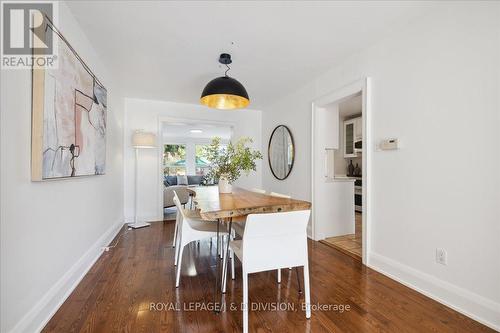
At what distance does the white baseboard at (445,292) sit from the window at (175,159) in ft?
28.0

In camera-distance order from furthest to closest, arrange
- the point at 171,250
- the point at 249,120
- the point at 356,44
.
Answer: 1. the point at 249,120
2. the point at 171,250
3. the point at 356,44

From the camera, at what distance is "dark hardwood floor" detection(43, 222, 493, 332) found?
154cm

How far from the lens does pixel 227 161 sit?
2.50 meters

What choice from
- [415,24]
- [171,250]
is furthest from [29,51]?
[415,24]

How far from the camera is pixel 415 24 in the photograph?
2.03m

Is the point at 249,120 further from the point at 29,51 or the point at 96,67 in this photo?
the point at 29,51

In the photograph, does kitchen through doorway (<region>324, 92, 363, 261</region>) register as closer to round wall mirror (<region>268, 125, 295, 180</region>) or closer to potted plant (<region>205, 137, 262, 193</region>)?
round wall mirror (<region>268, 125, 295, 180</region>)

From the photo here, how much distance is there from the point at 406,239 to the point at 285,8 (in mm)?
2279

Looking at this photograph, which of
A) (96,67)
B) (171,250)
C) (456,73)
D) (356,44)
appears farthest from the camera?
(171,250)

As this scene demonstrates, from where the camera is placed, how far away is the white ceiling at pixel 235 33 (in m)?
1.87

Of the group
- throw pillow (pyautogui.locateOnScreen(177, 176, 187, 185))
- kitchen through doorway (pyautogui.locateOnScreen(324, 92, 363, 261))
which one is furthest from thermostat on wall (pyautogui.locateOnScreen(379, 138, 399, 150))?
throw pillow (pyautogui.locateOnScreen(177, 176, 187, 185))

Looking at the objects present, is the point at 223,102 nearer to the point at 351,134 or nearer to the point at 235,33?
the point at 235,33

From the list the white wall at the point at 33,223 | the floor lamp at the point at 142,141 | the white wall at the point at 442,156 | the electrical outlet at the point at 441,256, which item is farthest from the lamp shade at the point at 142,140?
the electrical outlet at the point at 441,256

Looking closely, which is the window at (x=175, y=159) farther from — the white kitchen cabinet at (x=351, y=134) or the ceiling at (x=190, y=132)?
the white kitchen cabinet at (x=351, y=134)
